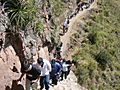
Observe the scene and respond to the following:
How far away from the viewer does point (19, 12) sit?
1858 cm

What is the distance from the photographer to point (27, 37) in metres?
19.3

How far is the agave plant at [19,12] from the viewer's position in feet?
59.6

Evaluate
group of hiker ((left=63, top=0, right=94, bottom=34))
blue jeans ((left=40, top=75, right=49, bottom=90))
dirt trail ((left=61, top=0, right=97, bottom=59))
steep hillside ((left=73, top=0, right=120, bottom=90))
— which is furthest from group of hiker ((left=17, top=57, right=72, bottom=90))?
group of hiker ((left=63, top=0, right=94, bottom=34))

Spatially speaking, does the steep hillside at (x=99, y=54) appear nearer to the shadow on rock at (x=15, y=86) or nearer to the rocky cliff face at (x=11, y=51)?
the rocky cliff face at (x=11, y=51)

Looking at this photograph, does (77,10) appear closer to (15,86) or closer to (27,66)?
(15,86)

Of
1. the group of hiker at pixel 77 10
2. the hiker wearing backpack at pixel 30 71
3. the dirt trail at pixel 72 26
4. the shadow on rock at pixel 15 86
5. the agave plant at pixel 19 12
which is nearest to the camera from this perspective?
the hiker wearing backpack at pixel 30 71

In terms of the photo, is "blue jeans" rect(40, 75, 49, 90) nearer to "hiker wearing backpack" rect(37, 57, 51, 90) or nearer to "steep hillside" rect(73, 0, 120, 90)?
"hiker wearing backpack" rect(37, 57, 51, 90)

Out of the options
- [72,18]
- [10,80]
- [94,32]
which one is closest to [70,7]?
[72,18]

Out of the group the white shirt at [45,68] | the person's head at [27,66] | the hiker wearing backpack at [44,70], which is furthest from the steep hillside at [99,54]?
the person's head at [27,66]

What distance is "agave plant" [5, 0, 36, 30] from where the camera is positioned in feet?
59.6

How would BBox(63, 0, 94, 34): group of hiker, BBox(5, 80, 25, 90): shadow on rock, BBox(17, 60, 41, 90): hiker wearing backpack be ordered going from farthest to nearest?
BBox(63, 0, 94, 34): group of hiker → BBox(5, 80, 25, 90): shadow on rock → BBox(17, 60, 41, 90): hiker wearing backpack

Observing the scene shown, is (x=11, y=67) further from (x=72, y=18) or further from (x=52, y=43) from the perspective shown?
(x=72, y=18)

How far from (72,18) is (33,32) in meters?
18.5

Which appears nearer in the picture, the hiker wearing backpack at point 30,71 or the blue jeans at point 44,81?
the hiker wearing backpack at point 30,71
